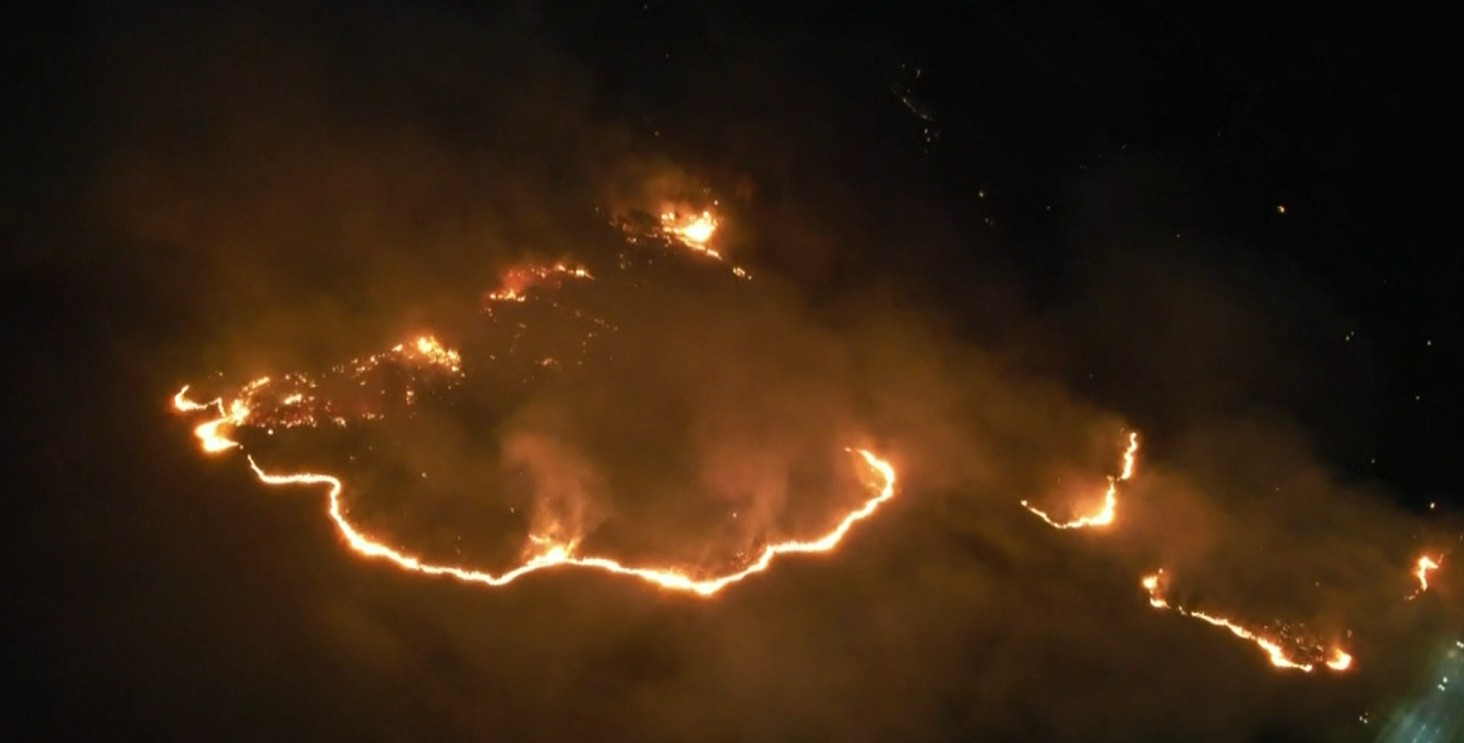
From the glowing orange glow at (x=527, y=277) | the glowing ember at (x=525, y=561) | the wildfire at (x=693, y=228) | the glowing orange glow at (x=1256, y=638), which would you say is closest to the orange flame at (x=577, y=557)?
the glowing ember at (x=525, y=561)

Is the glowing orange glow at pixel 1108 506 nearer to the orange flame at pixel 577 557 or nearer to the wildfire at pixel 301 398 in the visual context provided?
the orange flame at pixel 577 557

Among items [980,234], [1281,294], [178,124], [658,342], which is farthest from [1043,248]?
[178,124]

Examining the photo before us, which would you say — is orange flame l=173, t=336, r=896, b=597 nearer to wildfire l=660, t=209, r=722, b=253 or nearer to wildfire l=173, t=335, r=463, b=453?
wildfire l=173, t=335, r=463, b=453

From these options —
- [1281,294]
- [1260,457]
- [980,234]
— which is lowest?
[1260,457]

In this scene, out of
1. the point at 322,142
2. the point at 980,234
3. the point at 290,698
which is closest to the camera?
the point at 290,698

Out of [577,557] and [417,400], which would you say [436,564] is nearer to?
[577,557]

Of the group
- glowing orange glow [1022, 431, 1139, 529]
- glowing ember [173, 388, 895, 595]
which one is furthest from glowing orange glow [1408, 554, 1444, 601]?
glowing ember [173, 388, 895, 595]

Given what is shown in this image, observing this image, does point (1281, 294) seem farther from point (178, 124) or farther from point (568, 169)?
point (178, 124)

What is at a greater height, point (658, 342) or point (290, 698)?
point (658, 342)
